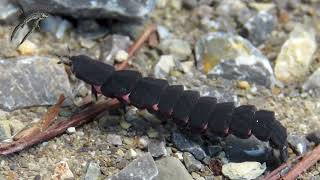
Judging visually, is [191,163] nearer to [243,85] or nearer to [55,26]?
[243,85]

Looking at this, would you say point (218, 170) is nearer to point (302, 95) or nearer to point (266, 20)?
point (302, 95)

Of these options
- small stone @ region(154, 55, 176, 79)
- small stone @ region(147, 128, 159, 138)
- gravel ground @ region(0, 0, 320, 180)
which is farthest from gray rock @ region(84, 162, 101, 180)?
small stone @ region(154, 55, 176, 79)

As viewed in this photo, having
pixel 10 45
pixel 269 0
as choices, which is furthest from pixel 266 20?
pixel 10 45

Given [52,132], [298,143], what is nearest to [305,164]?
[298,143]

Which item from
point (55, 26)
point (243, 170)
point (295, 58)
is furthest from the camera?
point (55, 26)

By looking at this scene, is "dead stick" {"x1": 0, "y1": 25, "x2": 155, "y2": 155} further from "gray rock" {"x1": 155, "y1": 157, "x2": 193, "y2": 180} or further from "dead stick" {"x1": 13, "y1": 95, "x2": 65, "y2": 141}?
"gray rock" {"x1": 155, "y1": 157, "x2": 193, "y2": 180}

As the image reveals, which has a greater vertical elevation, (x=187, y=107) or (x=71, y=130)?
(x=187, y=107)

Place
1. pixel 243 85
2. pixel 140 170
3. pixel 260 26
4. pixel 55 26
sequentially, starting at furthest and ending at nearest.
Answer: pixel 260 26, pixel 55 26, pixel 243 85, pixel 140 170
